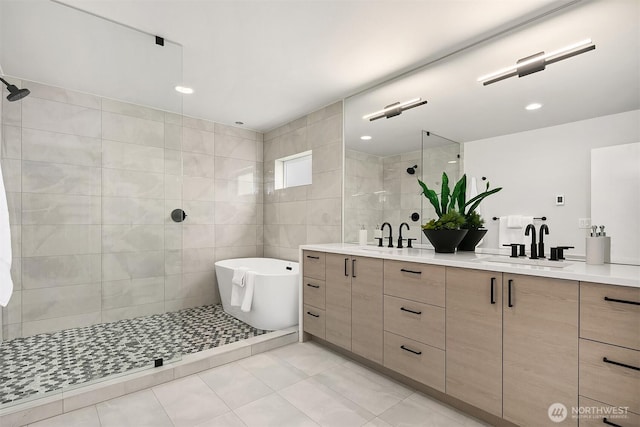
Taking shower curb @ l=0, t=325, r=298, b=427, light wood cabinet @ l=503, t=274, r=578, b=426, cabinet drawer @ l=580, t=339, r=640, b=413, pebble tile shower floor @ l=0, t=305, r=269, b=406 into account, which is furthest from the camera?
pebble tile shower floor @ l=0, t=305, r=269, b=406

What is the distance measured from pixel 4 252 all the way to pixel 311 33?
2.21m

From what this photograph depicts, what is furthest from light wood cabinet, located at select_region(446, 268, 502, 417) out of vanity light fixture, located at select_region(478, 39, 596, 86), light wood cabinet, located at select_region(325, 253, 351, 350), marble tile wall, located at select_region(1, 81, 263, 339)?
marble tile wall, located at select_region(1, 81, 263, 339)

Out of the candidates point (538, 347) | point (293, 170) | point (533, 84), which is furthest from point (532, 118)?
point (293, 170)

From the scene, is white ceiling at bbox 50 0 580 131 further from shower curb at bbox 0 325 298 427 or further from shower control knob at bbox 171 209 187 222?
shower curb at bbox 0 325 298 427

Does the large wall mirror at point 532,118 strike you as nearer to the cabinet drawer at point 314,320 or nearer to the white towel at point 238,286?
the cabinet drawer at point 314,320

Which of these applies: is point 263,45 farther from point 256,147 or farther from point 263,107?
point 256,147

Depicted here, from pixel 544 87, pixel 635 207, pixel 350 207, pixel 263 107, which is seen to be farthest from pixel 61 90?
pixel 635 207

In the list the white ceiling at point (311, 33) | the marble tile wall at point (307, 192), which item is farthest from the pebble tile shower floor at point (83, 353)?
the white ceiling at point (311, 33)

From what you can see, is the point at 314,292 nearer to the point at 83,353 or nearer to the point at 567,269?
the point at 83,353

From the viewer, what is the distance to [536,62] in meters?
1.99

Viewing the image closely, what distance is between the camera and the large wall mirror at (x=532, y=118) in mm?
1718

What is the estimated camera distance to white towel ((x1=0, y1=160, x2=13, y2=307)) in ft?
5.16

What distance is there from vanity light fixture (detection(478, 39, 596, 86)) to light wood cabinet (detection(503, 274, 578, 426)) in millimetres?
1386

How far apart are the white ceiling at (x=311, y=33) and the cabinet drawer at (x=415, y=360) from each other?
1.99 m
